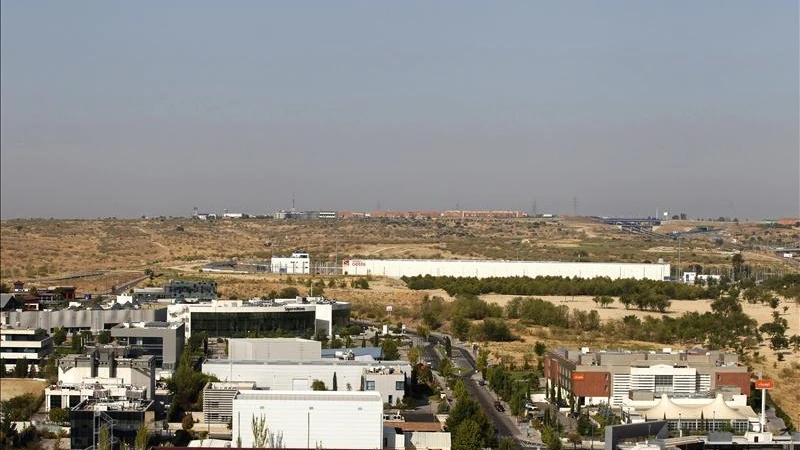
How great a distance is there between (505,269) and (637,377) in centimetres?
3642

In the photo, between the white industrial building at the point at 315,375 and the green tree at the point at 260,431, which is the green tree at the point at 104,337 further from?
the green tree at the point at 260,431

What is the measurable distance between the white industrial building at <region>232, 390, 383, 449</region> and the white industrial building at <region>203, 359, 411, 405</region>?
5.77 metres

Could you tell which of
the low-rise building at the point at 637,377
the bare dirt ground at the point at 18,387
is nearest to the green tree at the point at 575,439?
the low-rise building at the point at 637,377

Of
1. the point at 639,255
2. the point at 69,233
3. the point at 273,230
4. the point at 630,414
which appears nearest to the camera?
the point at 630,414

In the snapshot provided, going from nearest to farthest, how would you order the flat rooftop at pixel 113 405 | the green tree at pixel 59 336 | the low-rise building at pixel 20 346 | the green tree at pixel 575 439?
the flat rooftop at pixel 113 405 < the green tree at pixel 575 439 < the low-rise building at pixel 20 346 < the green tree at pixel 59 336

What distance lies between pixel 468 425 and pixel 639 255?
62.8 meters

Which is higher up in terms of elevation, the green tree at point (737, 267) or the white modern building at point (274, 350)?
the green tree at point (737, 267)

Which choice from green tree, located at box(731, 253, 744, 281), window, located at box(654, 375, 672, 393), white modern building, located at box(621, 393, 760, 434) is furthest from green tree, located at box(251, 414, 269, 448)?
green tree, located at box(731, 253, 744, 281)

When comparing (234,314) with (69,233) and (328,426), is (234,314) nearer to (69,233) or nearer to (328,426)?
(328,426)

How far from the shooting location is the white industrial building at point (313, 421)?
969 inches

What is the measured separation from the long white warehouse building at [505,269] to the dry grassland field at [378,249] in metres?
4.07

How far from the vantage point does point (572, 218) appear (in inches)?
5502

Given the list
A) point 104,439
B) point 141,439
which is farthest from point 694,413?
point 104,439

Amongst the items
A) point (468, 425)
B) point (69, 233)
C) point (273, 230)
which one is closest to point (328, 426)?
point (468, 425)
